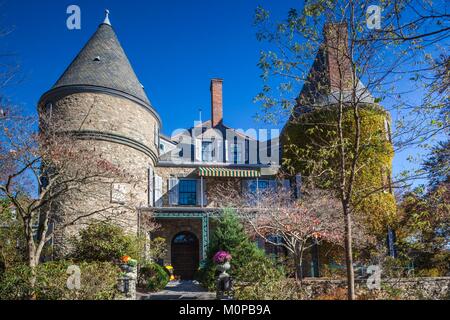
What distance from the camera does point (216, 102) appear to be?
26.4 metres

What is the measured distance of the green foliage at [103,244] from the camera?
1469 centimetres

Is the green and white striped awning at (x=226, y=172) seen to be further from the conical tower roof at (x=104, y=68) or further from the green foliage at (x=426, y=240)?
the green foliage at (x=426, y=240)

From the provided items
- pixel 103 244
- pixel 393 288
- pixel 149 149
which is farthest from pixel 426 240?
pixel 103 244

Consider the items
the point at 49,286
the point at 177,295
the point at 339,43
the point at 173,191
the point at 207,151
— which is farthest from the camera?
the point at 207,151

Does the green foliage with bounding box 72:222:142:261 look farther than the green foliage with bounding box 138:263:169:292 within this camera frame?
Yes

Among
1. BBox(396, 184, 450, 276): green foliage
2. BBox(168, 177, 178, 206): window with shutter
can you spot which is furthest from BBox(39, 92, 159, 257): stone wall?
BBox(396, 184, 450, 276): green foliage

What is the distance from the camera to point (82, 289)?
940 cm

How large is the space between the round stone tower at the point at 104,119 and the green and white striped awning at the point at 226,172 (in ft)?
9.76

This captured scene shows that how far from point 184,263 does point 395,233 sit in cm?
1088

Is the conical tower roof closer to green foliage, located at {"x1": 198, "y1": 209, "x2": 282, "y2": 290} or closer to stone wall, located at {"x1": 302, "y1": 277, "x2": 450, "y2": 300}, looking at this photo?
green foliage, located at {"x1": 198, "y1": 209, "x2": 282, "y2": 290}

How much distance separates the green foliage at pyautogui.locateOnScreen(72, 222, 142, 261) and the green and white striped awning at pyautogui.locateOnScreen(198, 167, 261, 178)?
Answer: 674cm

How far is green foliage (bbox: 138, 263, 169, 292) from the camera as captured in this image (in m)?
14.2

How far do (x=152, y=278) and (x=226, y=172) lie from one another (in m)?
8.53

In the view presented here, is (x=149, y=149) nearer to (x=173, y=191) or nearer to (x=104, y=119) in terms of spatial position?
(x=104, y=119)
